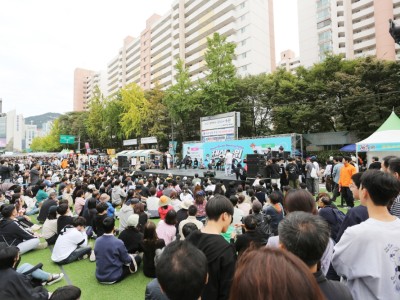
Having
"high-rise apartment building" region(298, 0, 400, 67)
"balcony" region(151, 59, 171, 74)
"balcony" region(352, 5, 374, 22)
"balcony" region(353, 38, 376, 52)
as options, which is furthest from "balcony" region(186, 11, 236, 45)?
"balcony" region(353, 38, 376, 52)

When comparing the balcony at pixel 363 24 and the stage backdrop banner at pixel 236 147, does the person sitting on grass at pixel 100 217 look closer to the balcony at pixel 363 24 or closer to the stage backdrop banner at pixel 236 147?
the stage backdrop banner at pixel 236 147

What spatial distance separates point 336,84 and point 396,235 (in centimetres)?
2465

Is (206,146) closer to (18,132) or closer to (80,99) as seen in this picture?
(80,99)

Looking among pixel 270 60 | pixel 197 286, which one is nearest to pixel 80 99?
pixel 270 60

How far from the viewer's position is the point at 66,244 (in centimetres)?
485

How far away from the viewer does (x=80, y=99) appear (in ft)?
356

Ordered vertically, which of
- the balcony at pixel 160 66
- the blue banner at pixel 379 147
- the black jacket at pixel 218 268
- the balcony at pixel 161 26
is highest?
the balcony at pixel 161 26

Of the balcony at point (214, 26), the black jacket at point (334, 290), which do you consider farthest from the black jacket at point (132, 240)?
the balcony at point (214, 26)

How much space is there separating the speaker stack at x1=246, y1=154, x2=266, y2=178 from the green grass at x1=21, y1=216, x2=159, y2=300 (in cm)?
867

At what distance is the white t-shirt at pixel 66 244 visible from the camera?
4.82 meters

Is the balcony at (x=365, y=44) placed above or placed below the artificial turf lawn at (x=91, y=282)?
above

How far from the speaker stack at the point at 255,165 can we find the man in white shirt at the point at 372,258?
10.2 m

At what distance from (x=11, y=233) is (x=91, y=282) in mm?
2161

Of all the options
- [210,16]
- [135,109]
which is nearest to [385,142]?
[135,109]
